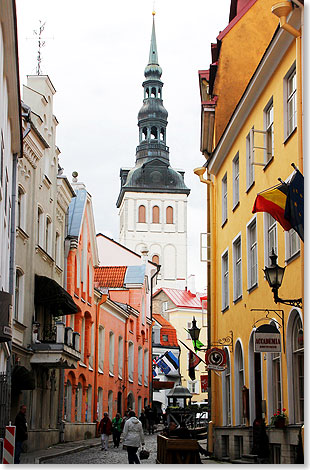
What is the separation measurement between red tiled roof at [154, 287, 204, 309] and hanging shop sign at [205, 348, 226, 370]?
70270 mm

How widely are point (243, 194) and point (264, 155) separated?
8.29ft

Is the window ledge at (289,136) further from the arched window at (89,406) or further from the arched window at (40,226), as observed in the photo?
the arched window at (89,406)

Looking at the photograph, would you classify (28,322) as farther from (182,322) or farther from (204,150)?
(182,322)

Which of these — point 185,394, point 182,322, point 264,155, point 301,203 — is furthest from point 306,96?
point 182,322

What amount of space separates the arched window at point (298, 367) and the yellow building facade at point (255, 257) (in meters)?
0.02

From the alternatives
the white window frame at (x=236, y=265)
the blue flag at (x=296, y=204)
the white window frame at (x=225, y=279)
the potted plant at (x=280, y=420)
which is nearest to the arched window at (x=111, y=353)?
the white window frame at (x=225, y=279)

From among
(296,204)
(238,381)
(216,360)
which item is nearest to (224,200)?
(216,360)

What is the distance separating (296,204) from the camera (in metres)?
11.8

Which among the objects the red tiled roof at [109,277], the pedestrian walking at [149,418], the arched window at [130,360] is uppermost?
the red tiled roof at [109,277]

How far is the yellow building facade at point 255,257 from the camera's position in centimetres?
1505

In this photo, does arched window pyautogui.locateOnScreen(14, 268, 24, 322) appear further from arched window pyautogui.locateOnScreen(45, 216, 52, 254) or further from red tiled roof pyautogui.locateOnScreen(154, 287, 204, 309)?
red tiled roof pyautogui.locateOnScreen(154, 287, 204, 309)

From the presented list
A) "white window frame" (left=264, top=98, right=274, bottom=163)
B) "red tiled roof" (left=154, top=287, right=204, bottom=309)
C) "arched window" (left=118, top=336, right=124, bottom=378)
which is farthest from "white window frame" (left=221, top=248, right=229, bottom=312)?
"red tiled roof" (left=154, top=287, right=204, bottom=309)

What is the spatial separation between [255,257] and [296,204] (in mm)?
7167

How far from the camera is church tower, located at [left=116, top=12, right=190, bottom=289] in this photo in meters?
118
